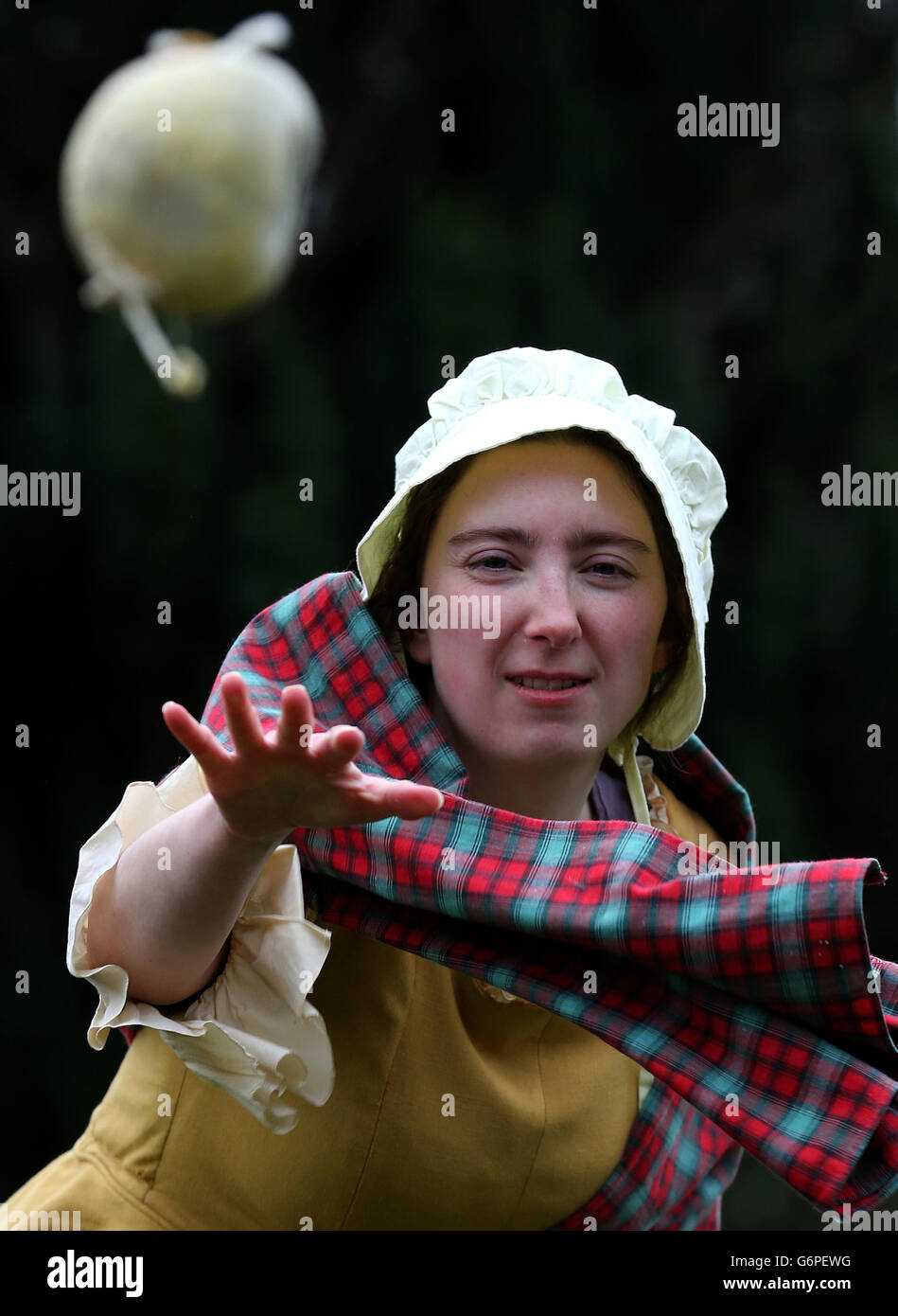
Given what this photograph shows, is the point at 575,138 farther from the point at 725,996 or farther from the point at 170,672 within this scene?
the point at 725,996

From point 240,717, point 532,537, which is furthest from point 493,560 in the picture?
point 240,717

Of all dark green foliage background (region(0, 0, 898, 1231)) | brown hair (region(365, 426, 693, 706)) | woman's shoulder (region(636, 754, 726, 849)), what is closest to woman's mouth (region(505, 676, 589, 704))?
brown hair (region(365, 426, 693, 706))

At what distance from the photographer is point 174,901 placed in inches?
38.2

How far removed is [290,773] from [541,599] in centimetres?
33

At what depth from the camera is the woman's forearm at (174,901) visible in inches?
37.2

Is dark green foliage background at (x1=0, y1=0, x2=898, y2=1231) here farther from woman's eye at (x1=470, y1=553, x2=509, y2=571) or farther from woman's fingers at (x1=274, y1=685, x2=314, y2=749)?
woman's fingers at (x1=274, y1=685, x2=314, y2=749)

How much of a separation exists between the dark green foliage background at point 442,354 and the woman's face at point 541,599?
111 cm

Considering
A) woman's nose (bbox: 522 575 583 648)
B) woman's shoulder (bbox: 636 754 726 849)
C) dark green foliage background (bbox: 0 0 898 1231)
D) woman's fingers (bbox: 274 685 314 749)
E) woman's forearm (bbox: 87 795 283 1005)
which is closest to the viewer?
woman's fingers (bbox: 274 685 314 749)

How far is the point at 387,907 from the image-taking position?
3.63 feet

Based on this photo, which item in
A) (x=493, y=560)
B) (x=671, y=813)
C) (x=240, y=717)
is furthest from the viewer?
(x=671, y=813)

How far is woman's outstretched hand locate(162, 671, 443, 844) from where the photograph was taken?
844mm

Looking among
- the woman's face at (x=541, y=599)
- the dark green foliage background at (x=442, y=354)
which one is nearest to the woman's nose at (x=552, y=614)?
the woman's face at (x=541, y=599)

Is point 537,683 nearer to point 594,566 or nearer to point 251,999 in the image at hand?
point 594,566

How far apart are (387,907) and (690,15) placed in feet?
6.31
